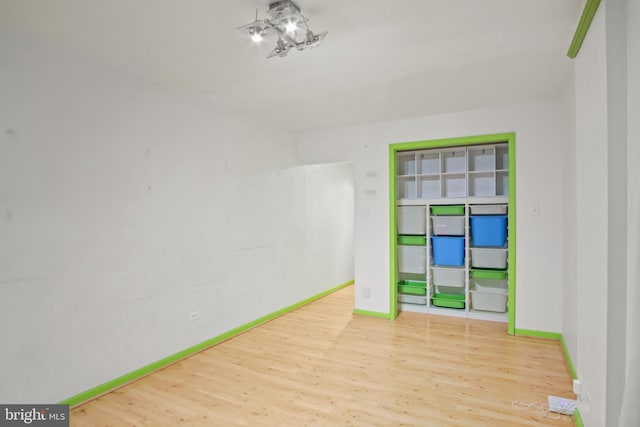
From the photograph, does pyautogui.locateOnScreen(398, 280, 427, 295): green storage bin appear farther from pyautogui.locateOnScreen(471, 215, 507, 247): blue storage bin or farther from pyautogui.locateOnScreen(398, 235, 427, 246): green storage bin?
pyautogui.locateOnScreen(471, 215, 507, 247): blue storage bin

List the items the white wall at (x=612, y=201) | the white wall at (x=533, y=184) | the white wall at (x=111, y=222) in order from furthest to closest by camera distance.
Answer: the white wall at (x=533, y=184) → the white wall at (x=111, y=222) → the white wall at (x=612, y=201)

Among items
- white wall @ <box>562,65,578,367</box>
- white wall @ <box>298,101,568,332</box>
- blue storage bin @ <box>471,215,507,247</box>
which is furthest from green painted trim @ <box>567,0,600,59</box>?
blue storage bin @ <box>471,215,507,247</box>

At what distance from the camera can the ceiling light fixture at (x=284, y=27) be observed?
1870 mm

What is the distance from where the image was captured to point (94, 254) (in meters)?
2.56

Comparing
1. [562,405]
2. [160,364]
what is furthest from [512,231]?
[160,364]

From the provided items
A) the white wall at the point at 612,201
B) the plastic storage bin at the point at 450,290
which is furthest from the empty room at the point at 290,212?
the plastic storage bin at the point at 450,290

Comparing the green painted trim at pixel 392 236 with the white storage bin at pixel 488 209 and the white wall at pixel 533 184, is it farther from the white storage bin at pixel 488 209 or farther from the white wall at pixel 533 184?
the white storage bin at pixel 488 209

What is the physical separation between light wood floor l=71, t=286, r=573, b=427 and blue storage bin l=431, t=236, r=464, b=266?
0.87 meters

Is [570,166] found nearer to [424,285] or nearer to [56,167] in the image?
[424,285]

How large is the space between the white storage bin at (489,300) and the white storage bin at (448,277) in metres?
0.21

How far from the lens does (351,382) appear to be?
2732 mm

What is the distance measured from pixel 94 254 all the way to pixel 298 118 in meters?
2.72

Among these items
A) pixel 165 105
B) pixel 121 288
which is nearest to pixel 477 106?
pixel 165 105

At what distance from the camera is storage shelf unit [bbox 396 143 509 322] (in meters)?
4.23
